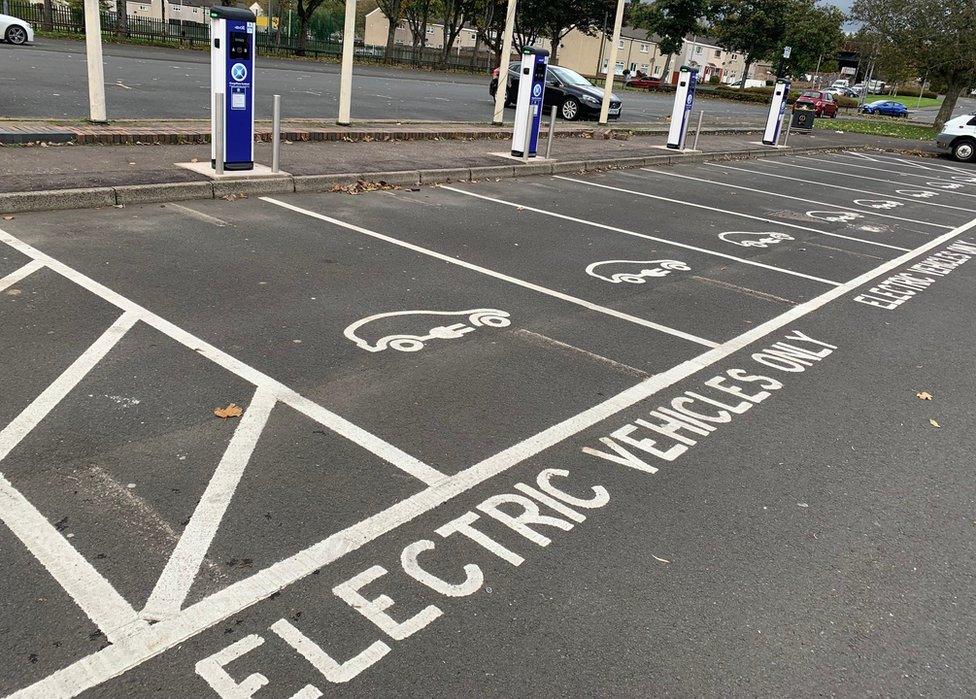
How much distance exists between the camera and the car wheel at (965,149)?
26500 mm

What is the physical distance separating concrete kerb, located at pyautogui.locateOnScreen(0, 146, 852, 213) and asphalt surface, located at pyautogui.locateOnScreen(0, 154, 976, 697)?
0.28m

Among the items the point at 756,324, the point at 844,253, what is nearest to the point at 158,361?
the point at 756,324

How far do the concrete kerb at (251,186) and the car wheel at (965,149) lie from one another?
57.8ft

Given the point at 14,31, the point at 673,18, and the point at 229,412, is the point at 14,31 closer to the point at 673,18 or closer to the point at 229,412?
the point at 229,412

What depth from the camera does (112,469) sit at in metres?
3.73

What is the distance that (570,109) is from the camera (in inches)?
940

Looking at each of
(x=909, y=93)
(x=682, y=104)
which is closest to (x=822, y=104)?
(x=682, y=104)

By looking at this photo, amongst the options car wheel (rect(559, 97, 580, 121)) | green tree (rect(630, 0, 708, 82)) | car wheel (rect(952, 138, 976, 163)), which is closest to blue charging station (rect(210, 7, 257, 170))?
car wheel (rect(559, 97, 580, 121))

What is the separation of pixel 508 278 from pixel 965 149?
84.3 ft

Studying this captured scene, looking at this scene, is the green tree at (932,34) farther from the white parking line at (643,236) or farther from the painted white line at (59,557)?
the painted white line at (59,557)

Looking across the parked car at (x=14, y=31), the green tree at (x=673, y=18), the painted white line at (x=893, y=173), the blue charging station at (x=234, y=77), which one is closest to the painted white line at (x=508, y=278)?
the blue charging station at (x=234, y=77)

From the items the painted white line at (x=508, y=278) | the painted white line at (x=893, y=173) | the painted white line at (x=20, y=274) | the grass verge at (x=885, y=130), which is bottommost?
the painted white line at (x=20, y=274)

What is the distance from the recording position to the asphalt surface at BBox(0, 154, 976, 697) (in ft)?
9.37

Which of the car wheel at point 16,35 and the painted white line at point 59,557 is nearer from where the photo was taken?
the painted white line at point 59,557
